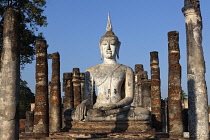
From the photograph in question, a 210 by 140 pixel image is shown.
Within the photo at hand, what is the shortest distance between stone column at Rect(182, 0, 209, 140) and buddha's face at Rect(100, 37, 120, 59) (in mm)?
4513

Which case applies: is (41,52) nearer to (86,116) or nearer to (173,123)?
(86,116)

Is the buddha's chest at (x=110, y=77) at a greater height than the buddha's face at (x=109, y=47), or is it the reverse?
the buddha's face at (x=109, y=47)

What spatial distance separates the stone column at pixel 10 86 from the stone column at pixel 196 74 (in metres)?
3.96

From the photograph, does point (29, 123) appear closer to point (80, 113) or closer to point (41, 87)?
point (41, 87)

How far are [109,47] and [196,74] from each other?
4907 millimetres

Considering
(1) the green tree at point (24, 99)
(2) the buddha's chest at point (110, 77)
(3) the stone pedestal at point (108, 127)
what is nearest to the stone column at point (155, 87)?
(2) the buddha's chest at point (110, 77)

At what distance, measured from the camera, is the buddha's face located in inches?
528

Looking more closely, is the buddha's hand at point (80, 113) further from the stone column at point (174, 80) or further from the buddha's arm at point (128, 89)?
the stone column at point (174, 80)

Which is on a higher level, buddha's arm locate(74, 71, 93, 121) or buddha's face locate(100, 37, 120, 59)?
buddha's face locate(100, 37, 120, 59)

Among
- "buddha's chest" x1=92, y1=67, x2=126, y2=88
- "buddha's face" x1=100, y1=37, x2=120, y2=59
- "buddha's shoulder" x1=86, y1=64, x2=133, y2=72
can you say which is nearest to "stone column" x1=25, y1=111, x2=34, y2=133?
"buddha's shoulder" x1=86, y1=64, x2=133, y2=72

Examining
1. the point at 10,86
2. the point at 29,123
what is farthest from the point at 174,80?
the point at 29,123

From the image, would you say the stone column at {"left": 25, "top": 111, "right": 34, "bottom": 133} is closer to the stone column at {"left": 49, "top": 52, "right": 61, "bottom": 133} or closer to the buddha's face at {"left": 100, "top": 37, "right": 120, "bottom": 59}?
the stone column at {"left": 49, "top": 52, "right": 61, "bottom": 133}

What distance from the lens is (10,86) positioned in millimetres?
7691

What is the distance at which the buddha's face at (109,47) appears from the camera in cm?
1341
